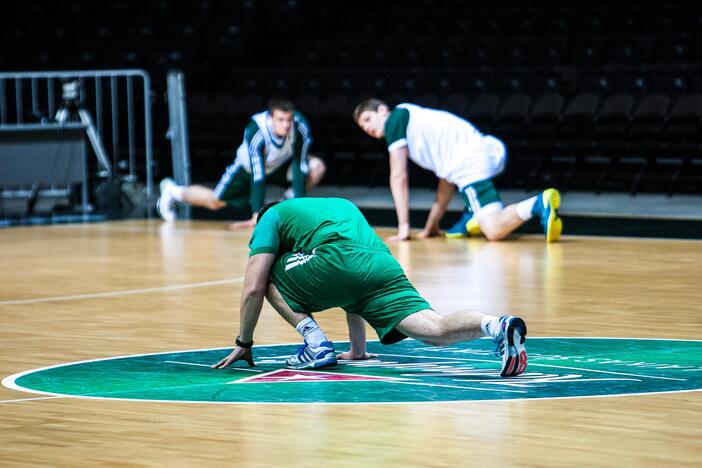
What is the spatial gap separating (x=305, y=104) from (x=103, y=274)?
7.96m

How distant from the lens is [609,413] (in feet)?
15.4

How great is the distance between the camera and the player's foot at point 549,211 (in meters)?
10.9

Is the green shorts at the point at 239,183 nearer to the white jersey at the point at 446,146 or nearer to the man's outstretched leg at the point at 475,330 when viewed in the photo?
the white jersey at the point at 446,146

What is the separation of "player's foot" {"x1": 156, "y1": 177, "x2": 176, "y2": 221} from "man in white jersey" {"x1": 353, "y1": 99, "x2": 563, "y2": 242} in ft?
9.66

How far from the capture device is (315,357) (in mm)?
5613

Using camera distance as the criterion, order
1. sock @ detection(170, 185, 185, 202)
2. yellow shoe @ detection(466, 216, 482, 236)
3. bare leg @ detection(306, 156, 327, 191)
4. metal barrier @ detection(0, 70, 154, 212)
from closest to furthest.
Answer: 1. yellow shoe @ detection(466, 216, 482, 236)
2. bare leg @ detection(306, 156, 327, 191)
3. sock @ detection(170, 185, 185, 202)
4. metal barrier @ detection(0, 70, 154, 212)

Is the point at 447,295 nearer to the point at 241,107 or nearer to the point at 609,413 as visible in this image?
the point at 609,413

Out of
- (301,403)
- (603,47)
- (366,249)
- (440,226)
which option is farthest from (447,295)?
(603,47)

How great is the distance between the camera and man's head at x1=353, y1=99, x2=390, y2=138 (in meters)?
10.4

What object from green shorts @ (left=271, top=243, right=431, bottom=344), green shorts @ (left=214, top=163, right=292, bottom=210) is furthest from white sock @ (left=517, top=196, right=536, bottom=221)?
green shorts @ (left=271, top=243, right=431, bottom=344)

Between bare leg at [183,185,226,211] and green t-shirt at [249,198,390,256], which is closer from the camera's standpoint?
green t-shirt at [249,198,390,256]

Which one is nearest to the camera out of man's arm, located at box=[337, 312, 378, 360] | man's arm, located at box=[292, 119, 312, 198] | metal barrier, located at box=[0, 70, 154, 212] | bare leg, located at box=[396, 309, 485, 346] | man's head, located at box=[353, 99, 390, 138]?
bare leg, located at box=[396, 309, 485, 346]

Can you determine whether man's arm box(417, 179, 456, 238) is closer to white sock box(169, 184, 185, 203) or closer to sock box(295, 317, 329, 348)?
white sock box(169, 184, 185, 203)

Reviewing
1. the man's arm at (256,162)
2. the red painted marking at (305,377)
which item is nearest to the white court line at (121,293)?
the red painted marking at (305,377)
